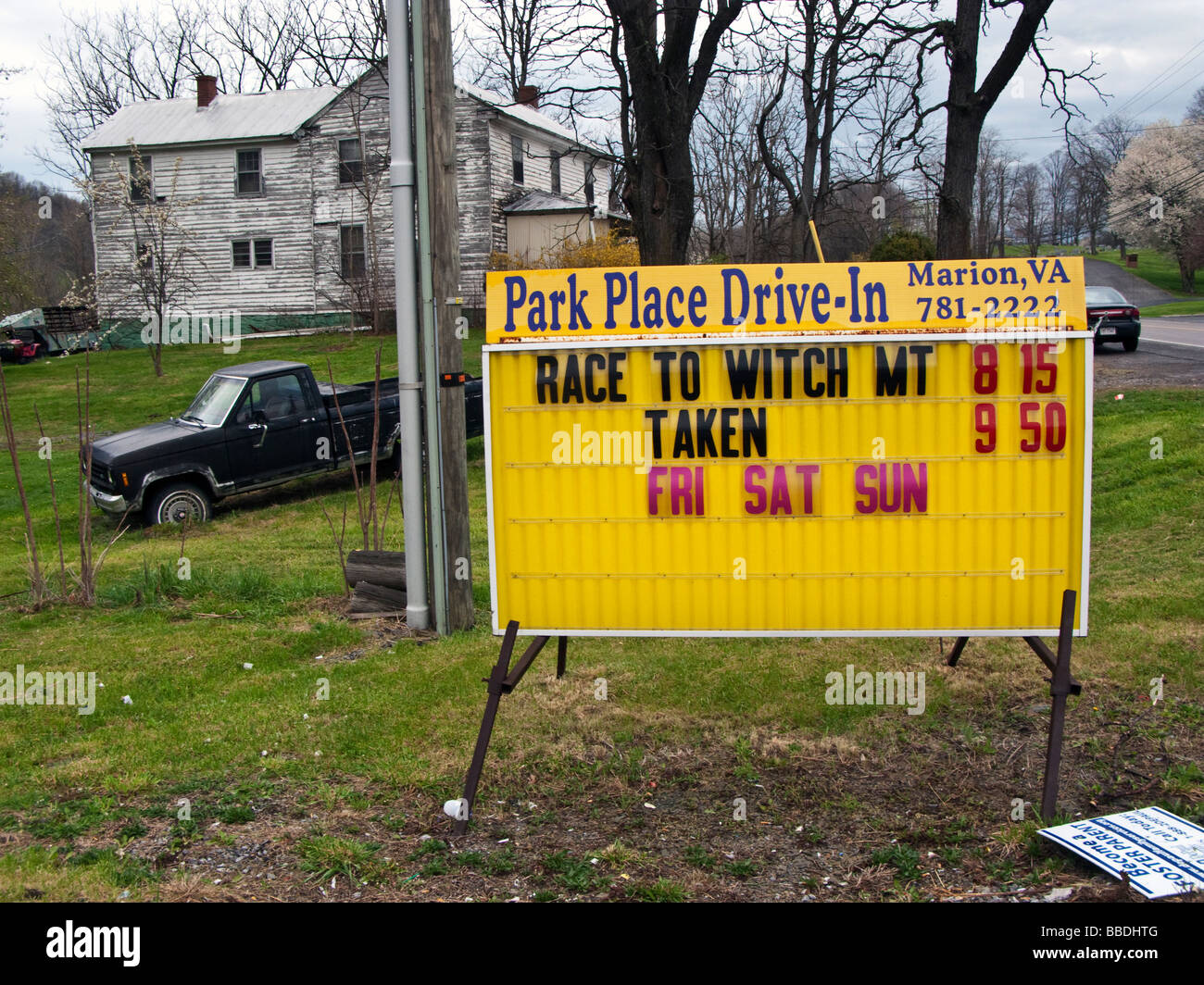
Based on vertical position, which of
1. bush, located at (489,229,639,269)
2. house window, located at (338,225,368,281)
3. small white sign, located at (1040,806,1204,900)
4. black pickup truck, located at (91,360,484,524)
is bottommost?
small white sign, located at (1040,806,1204,900)

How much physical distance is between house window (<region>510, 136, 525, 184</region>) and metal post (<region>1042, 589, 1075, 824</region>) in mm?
33385

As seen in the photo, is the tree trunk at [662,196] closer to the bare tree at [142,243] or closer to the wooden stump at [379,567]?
the wooden stump at [379,567]

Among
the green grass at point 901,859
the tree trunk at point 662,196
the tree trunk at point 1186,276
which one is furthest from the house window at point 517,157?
the tree trunk at point 1186,276

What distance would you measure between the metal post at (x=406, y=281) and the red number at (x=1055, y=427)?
166 inches

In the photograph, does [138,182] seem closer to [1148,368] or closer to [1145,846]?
[1148,368]

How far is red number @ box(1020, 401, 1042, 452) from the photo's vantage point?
4.44 m

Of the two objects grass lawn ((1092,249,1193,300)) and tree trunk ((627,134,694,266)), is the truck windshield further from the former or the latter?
grass lawn ((1092,249,1193,300))

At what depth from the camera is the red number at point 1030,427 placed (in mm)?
4441

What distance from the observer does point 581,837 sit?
14.1ft

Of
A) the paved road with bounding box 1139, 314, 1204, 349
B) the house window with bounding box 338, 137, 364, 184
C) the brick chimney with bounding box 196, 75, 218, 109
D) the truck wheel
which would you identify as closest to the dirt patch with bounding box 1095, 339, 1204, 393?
the paved road with bounding box 1139, 314, 1204, 349

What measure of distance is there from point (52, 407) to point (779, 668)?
25555mm

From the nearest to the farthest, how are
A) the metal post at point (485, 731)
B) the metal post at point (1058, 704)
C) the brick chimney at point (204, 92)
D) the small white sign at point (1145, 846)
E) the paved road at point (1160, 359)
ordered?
the small white sign at point (1145, 846) < the metal post at point (1058, 704) < the metal post at point (485, 731) < the paved road at point (1160, 359) < the brick chimney at point (204, 92)
